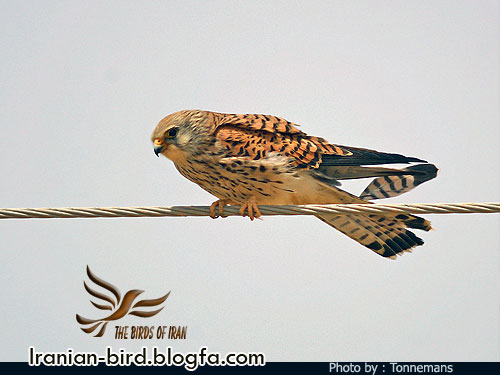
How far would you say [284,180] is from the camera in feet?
18.4

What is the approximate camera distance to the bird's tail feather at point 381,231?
566 centimetres

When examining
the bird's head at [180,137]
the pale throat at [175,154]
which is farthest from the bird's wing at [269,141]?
the pale throat at [175,154]

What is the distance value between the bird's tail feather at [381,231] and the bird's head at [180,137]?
3.82 feet

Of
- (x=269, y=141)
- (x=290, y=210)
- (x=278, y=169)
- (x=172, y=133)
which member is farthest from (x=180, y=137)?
(x=290, y=210)

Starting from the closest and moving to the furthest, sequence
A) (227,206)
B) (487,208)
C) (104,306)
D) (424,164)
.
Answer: (487,208)
(424,164)
(227,206)
(104,306)

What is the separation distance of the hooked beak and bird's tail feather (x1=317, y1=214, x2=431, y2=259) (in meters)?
1.40

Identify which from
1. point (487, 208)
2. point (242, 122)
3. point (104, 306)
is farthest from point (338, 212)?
point (104, 306)

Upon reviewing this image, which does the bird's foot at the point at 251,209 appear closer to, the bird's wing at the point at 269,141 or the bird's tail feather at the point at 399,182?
the bird's wing at the point at 269,141

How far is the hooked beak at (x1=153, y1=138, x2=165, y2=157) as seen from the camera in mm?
5730

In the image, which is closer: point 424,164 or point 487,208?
point 487,208

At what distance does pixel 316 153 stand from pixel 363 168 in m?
0.43

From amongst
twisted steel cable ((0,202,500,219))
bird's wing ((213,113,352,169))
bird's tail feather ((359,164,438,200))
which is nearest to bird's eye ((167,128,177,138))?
bird's wing ((213,113,352,169))

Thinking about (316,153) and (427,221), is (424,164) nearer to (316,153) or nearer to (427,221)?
(427,221)

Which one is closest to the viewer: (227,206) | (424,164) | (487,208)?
(487,208)
